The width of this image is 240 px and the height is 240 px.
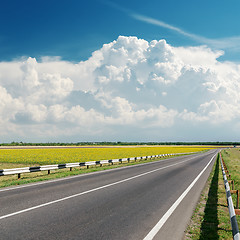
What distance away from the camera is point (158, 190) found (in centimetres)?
1150

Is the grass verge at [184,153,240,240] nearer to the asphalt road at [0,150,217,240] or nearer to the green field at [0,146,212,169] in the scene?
the asphalt road at [0,150,217,240]

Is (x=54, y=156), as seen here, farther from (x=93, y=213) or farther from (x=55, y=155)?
(x=93, y=213)

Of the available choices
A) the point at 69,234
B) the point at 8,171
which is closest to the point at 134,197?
the point at 69,234

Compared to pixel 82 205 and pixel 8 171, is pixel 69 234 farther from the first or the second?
pixel 8 171

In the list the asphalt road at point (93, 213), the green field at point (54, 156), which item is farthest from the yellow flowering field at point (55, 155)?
the asphalt road at point (93, 213)

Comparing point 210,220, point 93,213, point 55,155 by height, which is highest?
point 93,213

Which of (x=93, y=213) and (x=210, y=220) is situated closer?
(x=210, y=220)

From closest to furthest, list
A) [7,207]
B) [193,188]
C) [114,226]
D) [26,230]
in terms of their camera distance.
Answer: [26,230] < [114,226] < [7,207] < [193,188]

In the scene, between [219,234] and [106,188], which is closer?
[219,234]

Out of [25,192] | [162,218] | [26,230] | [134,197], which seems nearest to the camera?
[26,230]

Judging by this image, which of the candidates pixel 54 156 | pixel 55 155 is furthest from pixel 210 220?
pixel 55 155

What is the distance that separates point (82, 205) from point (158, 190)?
445cm

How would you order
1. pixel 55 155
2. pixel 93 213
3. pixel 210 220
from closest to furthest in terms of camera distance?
1. pixel 210 220
2. pixel 93 213
3. pixel 55 155

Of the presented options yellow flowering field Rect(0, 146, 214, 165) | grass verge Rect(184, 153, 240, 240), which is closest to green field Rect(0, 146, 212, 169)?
yellow flowering field Rect(0, 146, 214, 165)
